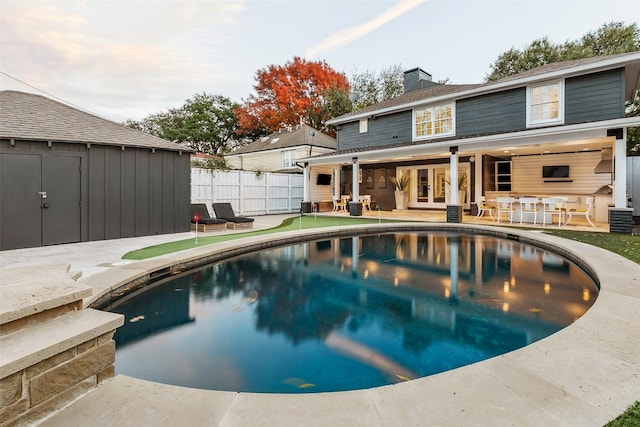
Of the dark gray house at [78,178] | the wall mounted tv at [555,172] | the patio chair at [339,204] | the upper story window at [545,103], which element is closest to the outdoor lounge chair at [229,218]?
the dark gray house at [78,178]

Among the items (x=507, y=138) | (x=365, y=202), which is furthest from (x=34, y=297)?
(x=365, y=202)

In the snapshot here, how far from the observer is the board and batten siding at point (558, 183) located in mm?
12672

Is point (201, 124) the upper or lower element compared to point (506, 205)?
upper

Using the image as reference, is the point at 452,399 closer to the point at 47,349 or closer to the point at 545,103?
the point at 47,349

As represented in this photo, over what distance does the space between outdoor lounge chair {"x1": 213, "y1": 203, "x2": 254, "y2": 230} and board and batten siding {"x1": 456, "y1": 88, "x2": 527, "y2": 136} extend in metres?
9.12

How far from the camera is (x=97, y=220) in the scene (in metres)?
8.52

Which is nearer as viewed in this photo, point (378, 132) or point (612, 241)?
point (612, 241)

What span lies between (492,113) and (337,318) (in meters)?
11.8

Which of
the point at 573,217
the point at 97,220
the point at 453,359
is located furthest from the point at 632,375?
the point at 573,217

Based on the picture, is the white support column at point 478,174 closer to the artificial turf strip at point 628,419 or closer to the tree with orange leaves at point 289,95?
the artificial turf strip at point 628,419

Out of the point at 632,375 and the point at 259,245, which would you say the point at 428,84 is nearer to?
the point at 259,245

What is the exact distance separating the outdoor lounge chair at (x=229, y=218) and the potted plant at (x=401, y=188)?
27.9 ft

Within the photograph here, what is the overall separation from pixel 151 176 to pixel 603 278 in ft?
33.1

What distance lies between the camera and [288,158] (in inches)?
866
